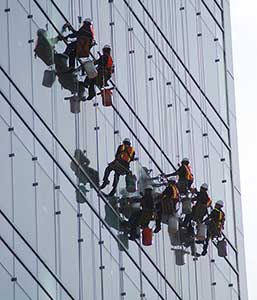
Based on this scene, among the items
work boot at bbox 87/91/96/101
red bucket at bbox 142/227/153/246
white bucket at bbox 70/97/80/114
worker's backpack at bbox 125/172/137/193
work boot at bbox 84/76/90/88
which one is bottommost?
red bucket at bbox 142/227/153/246

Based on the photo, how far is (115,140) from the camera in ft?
126

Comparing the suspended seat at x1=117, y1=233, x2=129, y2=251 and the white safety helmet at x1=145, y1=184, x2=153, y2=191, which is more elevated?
the white safety helmet at x1=145, y1=184, x2=153, y2=191

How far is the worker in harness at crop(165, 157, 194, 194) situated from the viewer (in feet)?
132

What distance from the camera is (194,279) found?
41406 millimetres

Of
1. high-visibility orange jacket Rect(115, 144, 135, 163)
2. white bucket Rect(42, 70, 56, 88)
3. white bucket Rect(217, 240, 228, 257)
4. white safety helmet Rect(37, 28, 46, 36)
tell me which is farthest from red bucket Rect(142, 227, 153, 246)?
white safety helmet Rect(37, 28, 46, 36)

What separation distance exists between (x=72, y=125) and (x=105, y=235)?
2.34 m

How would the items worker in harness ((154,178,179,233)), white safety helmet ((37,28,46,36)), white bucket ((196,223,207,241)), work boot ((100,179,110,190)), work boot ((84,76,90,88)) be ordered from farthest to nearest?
white bucket ((196,223,207,241))
worker in harness ((154,178,179,233))
work boot ((100,179,110,190))
work boot ((84,76,90,88))
white safety helmet ((37,28,46,36))

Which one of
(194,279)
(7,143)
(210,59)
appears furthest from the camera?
(210,59)

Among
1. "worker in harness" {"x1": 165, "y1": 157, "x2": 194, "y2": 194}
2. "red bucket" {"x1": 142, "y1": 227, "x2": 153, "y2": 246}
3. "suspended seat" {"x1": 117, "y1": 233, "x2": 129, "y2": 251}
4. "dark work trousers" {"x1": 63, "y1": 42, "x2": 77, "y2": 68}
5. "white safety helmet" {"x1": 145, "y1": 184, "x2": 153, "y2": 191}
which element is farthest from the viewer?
"worker in harness" {"x1": 165, "y1": 157, "x2": 194, "y2": 194}

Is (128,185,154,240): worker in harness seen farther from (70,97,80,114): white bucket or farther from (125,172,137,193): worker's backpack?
(70,97,80,114): white bucket

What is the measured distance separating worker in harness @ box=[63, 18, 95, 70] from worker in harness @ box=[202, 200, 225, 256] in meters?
6.38

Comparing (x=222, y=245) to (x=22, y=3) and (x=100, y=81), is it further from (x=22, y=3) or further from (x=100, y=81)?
(x=22, y=3)

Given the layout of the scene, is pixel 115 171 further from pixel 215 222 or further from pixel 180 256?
pixel 215 222

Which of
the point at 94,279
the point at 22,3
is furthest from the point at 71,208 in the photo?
the point at 22,3
